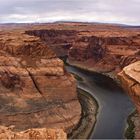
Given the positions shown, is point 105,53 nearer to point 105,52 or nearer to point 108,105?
point 105,52

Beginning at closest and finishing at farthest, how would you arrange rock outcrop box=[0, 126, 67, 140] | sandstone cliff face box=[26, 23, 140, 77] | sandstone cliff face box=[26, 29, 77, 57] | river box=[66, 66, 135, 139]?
rock outcrop box=[0, 126, 67, 140] < river box=[66, 66, 135, 139] < sandstone cliff face box=[26, 23, 140, 77] < sandstone cliff face box=[26, 29, 77, 57]

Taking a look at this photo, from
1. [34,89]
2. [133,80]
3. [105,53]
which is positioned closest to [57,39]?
[105,53]

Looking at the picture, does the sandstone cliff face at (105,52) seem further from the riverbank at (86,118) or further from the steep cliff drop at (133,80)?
the steep cliff drop at (133,80)

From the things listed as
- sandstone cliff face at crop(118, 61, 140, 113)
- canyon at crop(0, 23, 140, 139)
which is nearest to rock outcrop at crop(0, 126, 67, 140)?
sandstone cliff face at crop(118, 61, 140, 113)

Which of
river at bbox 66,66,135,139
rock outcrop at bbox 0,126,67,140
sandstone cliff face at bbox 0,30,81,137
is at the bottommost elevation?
river at bbox 66,66,135,139

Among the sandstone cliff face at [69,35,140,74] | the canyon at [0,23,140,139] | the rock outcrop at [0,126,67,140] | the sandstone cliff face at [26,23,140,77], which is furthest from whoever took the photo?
the sandstone cliff face at [69,35,140,74]

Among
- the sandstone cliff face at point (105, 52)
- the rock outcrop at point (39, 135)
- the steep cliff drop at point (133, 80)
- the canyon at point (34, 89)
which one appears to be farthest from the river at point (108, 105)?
the rock outcrop at point (39, 135)

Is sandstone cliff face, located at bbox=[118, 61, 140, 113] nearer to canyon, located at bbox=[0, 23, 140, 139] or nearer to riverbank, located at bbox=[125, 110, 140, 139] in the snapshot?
canyon, located at bbox=[0, 23, 140, 139]
